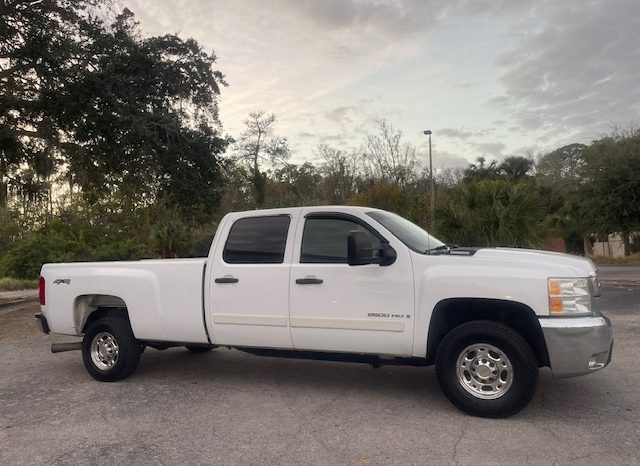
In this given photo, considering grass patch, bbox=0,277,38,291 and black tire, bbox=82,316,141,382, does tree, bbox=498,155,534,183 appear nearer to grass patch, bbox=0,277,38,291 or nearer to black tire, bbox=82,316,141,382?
grass patch, bbox=0,277,38,291

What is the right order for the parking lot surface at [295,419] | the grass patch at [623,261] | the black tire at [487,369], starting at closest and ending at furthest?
1. the parking lot surface at [295,419]
2. the black tire at [487,369]
3. the grass patch at [623,261]

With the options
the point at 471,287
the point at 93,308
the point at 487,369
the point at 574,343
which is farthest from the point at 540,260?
the point at 93,308

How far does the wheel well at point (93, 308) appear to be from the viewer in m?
6.94

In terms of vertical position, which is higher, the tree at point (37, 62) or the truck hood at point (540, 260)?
the tree at point (37, 62)

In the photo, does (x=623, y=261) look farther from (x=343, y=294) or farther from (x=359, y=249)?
(x=359, y=249)

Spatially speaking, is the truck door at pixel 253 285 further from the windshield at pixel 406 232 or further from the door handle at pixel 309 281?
the windshield at pixel 406 232

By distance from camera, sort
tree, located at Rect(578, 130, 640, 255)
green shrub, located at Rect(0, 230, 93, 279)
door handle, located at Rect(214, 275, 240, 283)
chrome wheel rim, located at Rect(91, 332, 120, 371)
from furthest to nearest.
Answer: green shrub, located at Rect(0, 230, 93, 279) < tree, located at Rect(578, 130, 640, 255) < chrome wheel rim, located at Rect(91, 332, 120, 371) < door handle, located at Rect(214, 275, 240, 283)

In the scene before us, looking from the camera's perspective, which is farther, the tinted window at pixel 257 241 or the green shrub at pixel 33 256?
the green shrub at pixel 33 256

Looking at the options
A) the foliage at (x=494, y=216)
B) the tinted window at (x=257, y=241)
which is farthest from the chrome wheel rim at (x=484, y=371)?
the foliage at (x=494, y=216)

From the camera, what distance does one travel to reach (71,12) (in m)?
12.7

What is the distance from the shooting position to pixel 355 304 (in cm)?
554

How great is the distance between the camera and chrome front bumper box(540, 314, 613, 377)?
479cm

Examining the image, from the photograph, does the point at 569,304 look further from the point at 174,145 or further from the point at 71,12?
the point at 71,12

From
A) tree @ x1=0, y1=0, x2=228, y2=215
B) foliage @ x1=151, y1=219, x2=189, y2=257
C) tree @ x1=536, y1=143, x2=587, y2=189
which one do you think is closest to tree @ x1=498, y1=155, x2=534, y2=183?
tree @ x1=536, y1=143, x2=587, y2=189
